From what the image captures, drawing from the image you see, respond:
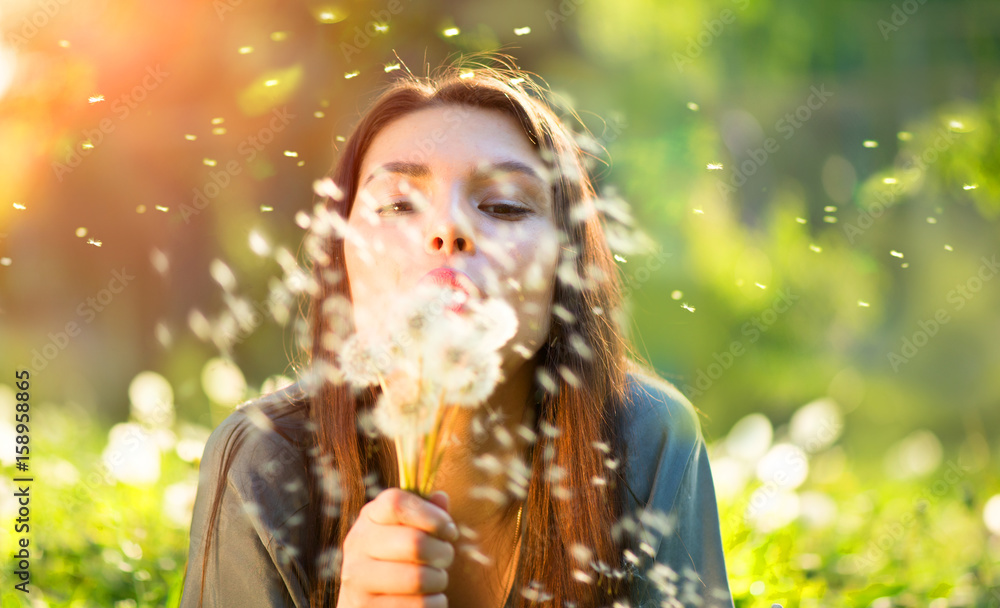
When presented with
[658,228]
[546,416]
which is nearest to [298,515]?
[546,416]

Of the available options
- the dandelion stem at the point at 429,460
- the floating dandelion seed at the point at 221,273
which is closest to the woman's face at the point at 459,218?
the dandelion stem at the point at 429,460

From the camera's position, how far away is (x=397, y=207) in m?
1.38

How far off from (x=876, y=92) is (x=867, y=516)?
8.17ft

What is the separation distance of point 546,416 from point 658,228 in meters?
2.29

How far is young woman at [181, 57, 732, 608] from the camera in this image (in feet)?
4.53

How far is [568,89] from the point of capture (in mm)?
3504

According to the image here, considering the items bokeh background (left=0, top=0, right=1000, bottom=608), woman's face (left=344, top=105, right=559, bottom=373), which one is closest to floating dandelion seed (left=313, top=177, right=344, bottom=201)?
woman's face (left=344, top=105, right=559, bottom=373)

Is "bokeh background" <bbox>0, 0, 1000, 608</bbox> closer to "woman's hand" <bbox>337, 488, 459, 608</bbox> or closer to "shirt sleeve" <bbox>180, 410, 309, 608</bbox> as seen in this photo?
"shirt sleeve" <bbox>180, 410, 309, 608</bbox>

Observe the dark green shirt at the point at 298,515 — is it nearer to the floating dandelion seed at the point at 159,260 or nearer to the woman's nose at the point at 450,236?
the woman's nose at the point at 450,236

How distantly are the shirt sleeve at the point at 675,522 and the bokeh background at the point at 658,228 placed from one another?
0.92 metres

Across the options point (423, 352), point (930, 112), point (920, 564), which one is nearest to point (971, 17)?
point (930, 112)

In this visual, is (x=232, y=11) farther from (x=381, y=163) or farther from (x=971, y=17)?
(x=971, y=17)

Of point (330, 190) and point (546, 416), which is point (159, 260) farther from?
point (546, 416)

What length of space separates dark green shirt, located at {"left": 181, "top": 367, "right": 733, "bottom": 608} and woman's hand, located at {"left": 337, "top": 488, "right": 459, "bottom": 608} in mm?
580
